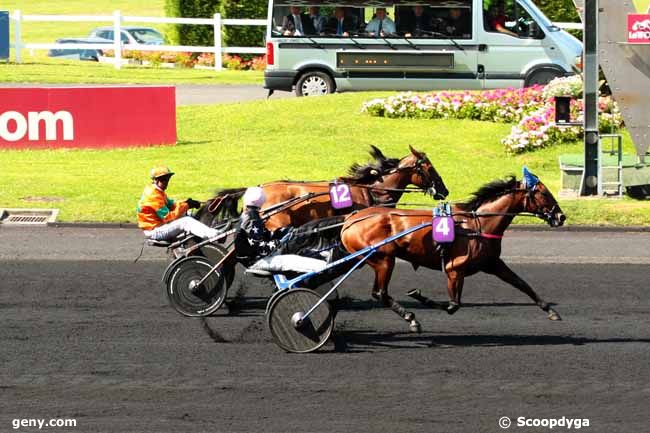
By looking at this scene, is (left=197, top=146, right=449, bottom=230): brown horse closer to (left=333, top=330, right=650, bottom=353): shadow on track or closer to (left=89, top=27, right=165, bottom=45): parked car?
(left=333, top=330, right=650, bottom=353): shadow on track

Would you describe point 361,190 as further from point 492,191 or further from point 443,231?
point 443,231

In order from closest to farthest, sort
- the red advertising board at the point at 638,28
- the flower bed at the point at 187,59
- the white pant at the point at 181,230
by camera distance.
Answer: the white pant at the point at 181,230 < the red advertising board at the point at 638,28 < the flower bed at the point at 187,59

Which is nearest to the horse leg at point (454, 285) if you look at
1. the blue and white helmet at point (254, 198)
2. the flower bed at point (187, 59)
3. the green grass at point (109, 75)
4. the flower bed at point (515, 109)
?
the blue and white helmet at point (254, 198)

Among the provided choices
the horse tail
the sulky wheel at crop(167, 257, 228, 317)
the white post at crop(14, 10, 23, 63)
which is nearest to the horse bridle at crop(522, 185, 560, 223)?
the sulky wheel at crop(167, 257, 228, 317)

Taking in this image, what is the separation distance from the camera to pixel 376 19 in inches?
965

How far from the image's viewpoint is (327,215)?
457 inches

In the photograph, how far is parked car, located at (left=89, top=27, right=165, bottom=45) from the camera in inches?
1489

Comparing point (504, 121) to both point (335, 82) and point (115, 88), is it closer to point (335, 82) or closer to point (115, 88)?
point (335, 82)

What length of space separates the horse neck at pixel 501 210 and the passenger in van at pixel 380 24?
14575mm

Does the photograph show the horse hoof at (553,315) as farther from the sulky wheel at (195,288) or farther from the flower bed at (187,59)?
the flower bed at (187,59)

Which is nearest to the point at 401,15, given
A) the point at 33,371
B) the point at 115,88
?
the point at 115,88

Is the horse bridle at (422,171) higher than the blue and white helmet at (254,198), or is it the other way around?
the horse bridle at (422,171)

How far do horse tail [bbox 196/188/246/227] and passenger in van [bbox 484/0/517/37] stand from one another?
538 inches

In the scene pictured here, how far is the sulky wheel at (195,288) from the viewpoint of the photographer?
10.8 meters
